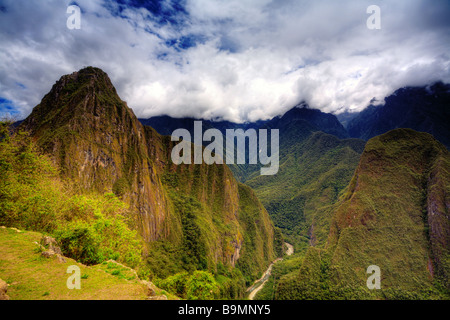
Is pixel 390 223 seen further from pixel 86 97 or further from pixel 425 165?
pixel 86 97

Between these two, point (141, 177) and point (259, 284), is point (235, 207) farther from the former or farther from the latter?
point (141, 177)

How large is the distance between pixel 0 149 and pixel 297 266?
95.0 m

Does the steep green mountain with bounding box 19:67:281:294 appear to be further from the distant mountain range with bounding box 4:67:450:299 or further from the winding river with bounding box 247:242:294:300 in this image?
the winding river with bounding box 247:242:294:300

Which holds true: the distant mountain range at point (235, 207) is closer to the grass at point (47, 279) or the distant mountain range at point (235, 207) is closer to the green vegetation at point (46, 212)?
the green vegetation at point (46, 212)

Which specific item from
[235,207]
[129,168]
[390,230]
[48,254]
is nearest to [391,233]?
[390,230]

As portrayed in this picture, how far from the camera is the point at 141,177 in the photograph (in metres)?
58.4

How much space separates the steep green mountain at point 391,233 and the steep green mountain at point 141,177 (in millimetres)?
28623

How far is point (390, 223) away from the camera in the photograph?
76.3 m

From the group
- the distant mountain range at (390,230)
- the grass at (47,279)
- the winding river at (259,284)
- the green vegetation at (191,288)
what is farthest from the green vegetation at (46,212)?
the winding river at (259,284)

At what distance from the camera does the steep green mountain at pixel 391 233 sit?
204 ft

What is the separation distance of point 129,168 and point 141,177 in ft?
14.1

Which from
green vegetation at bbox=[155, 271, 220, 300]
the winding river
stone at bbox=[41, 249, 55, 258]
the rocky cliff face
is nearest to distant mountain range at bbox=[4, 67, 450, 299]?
the rocky cliff face

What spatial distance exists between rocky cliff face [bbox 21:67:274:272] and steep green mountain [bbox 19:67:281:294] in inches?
5.6
